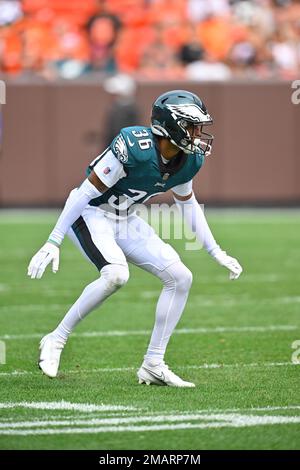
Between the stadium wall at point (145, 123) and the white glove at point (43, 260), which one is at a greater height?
the white glove at point (43, 260)

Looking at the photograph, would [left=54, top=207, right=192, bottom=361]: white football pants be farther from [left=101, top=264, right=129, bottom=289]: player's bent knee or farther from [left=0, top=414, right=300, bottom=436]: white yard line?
[left=0, top=414, right=300, bottom=436]: white yard line

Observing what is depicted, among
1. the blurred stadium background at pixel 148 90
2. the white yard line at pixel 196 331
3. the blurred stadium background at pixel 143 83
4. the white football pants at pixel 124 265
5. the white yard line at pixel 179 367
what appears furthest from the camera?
the blurred stadium background at pixel 143 83

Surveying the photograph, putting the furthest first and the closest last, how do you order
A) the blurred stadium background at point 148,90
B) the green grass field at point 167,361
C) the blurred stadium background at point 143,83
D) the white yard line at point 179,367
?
the blurred stadium background at point 143,83 < the blurred stadium background at point 148,90 < the white yard line at point 179,367 < the green grass field at point 167,361

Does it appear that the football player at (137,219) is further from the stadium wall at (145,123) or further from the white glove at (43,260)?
the stadium wall at (145,123)

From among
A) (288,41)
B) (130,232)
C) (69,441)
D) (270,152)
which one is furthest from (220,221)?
(69,441)

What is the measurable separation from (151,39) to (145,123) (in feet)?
4.37

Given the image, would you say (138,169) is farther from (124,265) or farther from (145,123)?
(145,123)

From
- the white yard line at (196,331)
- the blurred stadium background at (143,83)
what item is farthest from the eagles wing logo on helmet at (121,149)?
the blurred stadium background at (143,83)

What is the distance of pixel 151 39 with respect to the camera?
1725 cm

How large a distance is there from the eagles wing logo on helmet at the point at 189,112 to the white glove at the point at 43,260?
93 cm

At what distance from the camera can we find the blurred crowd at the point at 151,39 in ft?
56.0

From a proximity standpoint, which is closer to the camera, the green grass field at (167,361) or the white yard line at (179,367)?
the green grass field at (167,361)

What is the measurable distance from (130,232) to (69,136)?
11354mm
